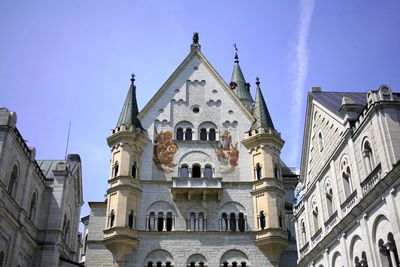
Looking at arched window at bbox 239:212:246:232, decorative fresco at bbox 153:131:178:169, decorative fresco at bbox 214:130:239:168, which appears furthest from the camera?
decorative fresco at bbox 214:130:239:168

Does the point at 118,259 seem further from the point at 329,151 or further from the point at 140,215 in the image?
the point at 329,151

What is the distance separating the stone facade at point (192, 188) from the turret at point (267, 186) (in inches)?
3.7

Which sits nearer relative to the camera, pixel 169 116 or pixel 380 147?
pixel 380 147

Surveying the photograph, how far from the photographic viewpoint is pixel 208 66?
171 ft

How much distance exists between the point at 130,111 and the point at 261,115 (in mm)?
13236

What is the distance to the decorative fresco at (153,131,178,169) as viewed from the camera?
4606 cm

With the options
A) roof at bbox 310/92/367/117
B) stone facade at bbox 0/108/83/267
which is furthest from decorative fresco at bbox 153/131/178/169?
roof at bbox 310/92/367/117

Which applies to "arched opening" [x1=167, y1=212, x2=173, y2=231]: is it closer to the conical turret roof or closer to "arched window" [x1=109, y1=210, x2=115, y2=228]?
"arched window" [x1=109, y1=210, x2=115, y2=228]

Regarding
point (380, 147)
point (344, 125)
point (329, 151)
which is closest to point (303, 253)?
point (329, 151)

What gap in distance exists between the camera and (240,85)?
7594 cm

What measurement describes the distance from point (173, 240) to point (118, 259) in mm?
5050

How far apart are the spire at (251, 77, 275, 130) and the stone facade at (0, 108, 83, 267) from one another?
742 inches

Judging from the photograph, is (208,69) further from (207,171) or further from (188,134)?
(207,171)

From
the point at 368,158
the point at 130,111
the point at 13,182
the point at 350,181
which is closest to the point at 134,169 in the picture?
the point at 130,111
